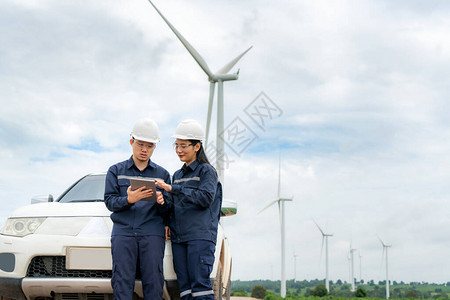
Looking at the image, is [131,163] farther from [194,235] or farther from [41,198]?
[41,198]

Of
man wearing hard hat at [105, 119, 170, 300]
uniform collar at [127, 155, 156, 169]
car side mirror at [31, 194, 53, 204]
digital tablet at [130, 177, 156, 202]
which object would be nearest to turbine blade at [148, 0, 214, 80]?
car side mirror at [31, 194, 53, 204]

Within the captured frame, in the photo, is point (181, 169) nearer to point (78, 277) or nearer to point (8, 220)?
point (78, 277)

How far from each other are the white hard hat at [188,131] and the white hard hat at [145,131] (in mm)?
206

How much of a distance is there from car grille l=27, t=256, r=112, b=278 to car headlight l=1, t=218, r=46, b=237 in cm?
27

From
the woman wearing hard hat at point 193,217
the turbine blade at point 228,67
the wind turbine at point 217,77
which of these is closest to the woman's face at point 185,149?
the woman wearing hard hat at point 193,217

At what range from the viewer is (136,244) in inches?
180

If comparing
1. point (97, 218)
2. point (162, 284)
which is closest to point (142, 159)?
point (97, 218)

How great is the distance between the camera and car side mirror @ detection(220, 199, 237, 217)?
17.6 feet

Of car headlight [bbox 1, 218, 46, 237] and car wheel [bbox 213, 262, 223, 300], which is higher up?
car headlight [bbox 1, 218, 46, 237]

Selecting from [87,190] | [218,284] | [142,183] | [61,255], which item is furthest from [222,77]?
[142,183]

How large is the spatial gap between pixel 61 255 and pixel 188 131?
1.47 m

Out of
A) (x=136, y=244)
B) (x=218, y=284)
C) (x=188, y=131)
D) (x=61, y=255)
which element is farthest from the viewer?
(x=218, y=284)

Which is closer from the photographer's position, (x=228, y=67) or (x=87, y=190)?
(x=87, y=190)

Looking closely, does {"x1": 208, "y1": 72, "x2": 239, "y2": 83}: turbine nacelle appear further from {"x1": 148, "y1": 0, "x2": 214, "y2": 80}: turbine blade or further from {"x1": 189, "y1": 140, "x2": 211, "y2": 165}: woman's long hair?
{"x1": 189, "y1": 140, "x2": 211, "y2": 165}: woman's long hair
